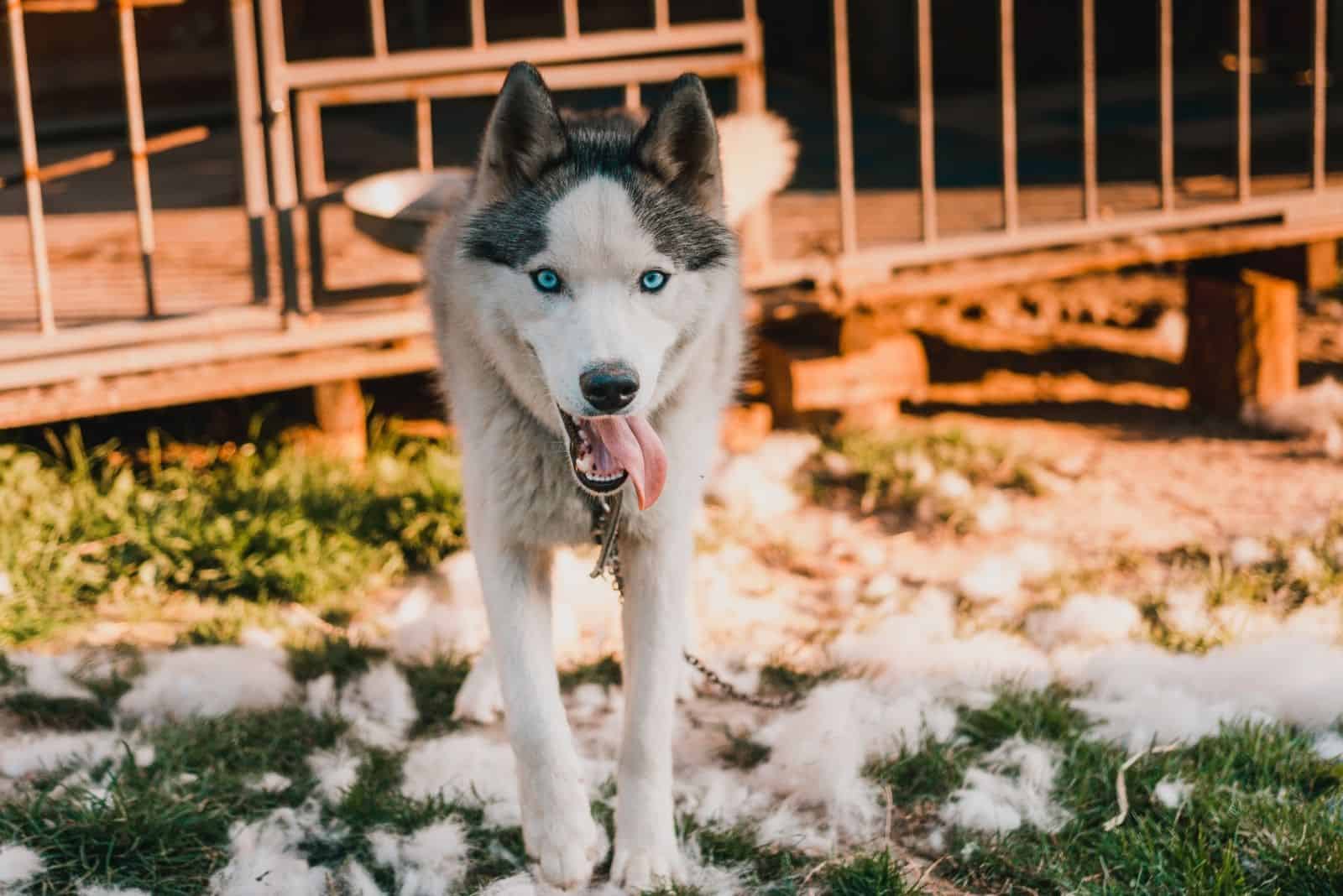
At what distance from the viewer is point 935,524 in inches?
206

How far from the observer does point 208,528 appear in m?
4.62

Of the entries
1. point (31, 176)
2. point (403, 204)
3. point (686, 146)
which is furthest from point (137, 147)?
point (686, 146)

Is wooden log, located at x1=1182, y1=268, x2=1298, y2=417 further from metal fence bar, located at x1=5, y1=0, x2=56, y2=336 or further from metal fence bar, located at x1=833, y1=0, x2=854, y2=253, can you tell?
metal fence bar, located at x1=5, y1=0, x2=56, y2=336

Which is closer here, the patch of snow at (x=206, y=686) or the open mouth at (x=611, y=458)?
the open mouth at (x=611, y=458)

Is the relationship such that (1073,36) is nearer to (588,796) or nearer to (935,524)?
(935,524)

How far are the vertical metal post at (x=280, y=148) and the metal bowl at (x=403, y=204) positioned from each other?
296 millimetres

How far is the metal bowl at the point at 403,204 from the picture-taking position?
169 inches

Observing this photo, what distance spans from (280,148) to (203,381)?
0.78 meters

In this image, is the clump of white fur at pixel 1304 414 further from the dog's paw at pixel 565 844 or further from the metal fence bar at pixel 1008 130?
the dog's paw at pixel 565 844

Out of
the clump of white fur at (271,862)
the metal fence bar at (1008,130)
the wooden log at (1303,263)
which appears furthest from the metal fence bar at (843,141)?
the clump of white fur at (271,862)

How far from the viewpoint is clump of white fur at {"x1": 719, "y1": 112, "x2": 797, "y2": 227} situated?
4.20m

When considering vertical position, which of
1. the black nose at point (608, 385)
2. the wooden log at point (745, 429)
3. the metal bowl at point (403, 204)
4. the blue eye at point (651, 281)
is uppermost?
the metal bowl at point (403, 204)

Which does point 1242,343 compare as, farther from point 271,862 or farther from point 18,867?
point 18,867

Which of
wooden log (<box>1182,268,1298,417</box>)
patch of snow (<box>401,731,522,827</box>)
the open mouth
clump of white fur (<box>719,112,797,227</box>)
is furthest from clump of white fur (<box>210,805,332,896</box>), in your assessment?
wooden log (<box>1182,268,1298,417</box>)
